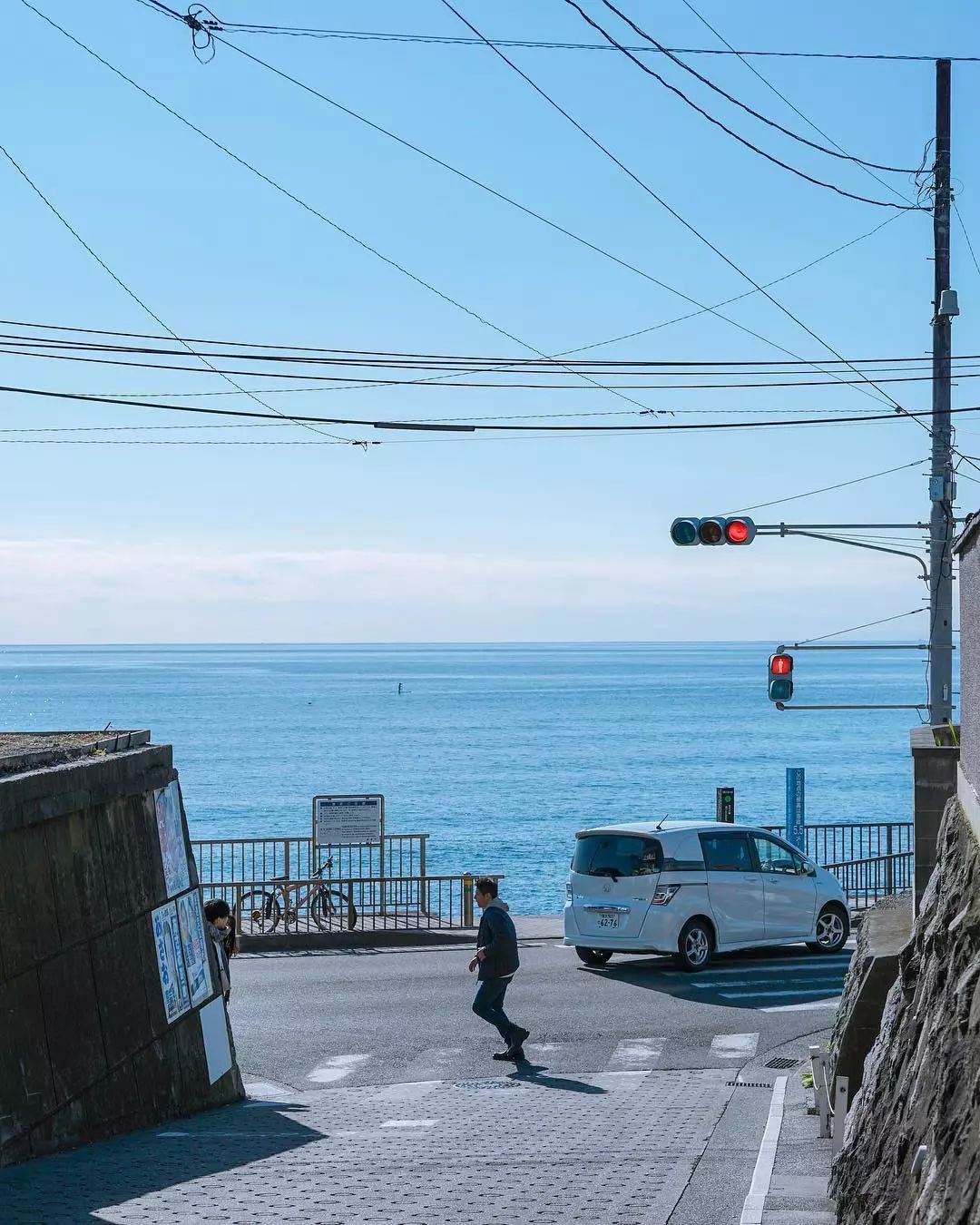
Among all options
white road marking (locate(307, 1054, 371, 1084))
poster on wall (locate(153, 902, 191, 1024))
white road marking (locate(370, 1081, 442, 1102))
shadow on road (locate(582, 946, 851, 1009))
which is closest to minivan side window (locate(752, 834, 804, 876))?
A: shadow on road (locate(582, 946, 851, 1009))

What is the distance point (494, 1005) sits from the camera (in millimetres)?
13594

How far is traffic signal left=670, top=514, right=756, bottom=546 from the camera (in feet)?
61.7

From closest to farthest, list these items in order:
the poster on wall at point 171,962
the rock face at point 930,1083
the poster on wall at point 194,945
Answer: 1. the rock face at point 930,1083
2. the poster on wall at point 171,962
3. the poster on wall at point 194,945

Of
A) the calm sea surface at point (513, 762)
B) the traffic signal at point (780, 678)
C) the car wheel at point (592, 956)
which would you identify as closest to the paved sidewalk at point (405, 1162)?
the car wheel at point (592, 956)

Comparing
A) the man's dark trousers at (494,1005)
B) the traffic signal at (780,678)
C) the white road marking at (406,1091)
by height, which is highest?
the traffic signal at (780,678)

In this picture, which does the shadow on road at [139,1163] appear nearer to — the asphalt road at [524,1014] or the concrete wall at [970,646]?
the asphalt road at [524,1014]

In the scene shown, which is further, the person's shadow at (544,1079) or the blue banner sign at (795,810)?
the blue banner sign at (795,810)

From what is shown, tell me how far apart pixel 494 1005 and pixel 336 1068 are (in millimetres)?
1574

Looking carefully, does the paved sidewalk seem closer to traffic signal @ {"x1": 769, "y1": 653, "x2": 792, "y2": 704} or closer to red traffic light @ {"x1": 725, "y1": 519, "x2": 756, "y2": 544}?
red traffic light @ {"x1": 725, "y1": 519, "x2": 756, "y2": 544}

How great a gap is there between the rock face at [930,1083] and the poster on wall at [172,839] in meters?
6.24

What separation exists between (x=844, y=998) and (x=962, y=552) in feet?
12.4

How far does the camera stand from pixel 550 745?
106312mm

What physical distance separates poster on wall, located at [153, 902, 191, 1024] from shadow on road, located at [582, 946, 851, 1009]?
6683 mm

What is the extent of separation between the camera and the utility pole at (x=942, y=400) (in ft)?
62.5
